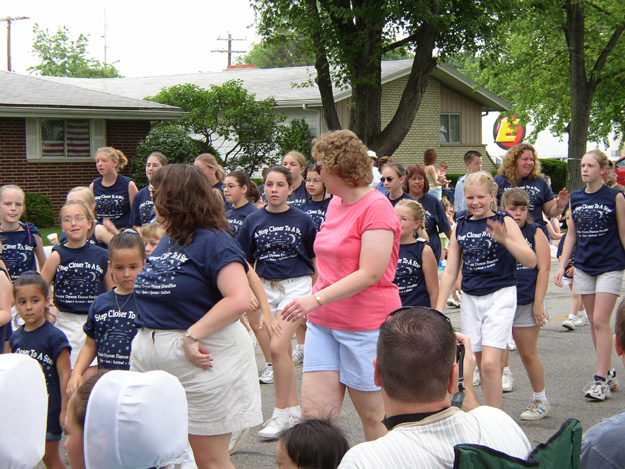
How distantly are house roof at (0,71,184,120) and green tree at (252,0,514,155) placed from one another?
14.3ft

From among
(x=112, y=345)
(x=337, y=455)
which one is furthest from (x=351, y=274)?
(x=112, y=345)

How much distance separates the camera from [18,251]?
6441 millimetres

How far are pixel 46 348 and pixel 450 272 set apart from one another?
9.34 feet

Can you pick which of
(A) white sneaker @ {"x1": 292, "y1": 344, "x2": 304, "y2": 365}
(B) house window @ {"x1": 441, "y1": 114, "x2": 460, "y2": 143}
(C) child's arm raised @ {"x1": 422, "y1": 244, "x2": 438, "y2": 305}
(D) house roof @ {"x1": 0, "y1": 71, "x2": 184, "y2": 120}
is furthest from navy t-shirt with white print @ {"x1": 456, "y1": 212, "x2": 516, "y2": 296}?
(B) house window @ {"x1": 441, "y1": 114, "x2": 460, "y2": 143}

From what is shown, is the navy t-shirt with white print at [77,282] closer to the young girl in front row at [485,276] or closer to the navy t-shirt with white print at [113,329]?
the navy t-shirt with white print at [113,329]

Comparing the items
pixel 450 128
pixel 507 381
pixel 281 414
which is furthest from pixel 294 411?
pixel 450 128

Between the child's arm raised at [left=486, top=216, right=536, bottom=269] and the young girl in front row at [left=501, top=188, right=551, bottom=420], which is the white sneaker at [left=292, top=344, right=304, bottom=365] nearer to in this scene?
the young girl in front row at [left=501, top=188, right=551, bottom=420]

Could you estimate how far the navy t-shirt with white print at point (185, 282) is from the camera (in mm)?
3496

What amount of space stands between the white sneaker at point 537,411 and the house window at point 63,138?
17950 mm

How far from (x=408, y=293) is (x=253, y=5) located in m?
16.2

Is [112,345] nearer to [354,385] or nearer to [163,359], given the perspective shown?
[163,359]

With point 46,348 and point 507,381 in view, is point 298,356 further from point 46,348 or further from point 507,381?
point 46,348

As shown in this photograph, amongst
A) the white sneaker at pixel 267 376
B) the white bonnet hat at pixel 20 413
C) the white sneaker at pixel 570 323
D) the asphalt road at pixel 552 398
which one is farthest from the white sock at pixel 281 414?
the white sneaker at pixel 570 323

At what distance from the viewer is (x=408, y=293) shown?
557cm
